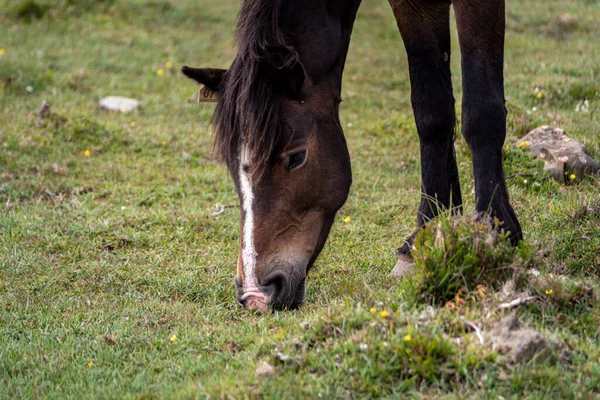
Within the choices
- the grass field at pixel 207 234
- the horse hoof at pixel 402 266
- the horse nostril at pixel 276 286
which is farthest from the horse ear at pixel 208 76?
the horse hoof at pixel 402 266

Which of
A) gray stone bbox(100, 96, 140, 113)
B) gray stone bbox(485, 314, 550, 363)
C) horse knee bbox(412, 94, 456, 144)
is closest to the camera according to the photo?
gray stone bbox(485, 314, 550, 363)

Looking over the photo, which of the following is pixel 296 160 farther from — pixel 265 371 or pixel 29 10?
pixel 29 10

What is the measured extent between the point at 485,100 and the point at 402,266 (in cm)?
108

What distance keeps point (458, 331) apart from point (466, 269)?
1.36 ft

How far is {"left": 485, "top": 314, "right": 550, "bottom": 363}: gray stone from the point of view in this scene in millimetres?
2814

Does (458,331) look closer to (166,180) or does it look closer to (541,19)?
(166,180)

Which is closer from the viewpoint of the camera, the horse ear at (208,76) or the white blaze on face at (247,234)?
the white blaze on face at (247,234)

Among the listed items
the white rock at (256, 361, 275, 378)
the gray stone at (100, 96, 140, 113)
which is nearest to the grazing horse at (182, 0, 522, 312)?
the white rock at (256, 361, 275, 378)

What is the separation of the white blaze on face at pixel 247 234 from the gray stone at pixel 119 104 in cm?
499

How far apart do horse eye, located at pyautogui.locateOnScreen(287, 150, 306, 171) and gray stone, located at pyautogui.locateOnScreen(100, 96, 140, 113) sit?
5.00 m

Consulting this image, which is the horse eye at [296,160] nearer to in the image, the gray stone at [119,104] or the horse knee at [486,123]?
the horse knee at [486,123]

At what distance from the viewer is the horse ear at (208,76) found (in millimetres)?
3822

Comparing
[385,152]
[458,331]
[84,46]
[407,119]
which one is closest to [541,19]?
[407,119]

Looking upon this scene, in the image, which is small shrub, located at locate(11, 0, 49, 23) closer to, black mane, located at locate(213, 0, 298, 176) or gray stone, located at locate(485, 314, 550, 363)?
black mane, located at locate(213, 0, 298, 176)
